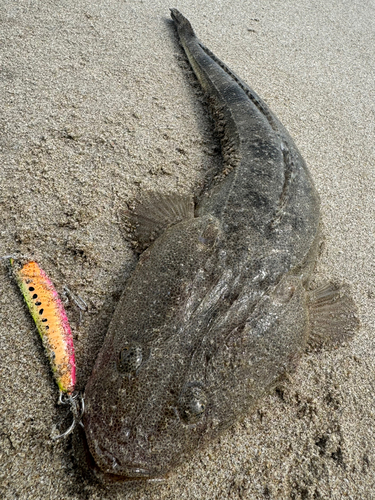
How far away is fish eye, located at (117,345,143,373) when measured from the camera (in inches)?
78.5

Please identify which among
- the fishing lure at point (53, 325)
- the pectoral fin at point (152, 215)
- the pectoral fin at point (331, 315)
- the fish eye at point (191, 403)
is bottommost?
the fishing lure at point (53, 325)

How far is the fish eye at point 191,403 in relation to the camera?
1.92m

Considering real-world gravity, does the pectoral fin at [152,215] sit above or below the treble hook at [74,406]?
above

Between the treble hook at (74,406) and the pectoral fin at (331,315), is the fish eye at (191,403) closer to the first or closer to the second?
the treble hook at (74,406)

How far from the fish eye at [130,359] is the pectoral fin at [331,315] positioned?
4.41 feet

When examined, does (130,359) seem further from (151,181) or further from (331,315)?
(151,181)

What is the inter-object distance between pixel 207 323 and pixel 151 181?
1.73 meters

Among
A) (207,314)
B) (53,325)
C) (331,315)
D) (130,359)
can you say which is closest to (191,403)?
(130,359)

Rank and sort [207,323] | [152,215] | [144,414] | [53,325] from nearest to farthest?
[144,414], [207,323], [53,325], [152,215]

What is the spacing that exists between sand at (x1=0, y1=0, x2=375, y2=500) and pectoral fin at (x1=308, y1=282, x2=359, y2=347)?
0.09m

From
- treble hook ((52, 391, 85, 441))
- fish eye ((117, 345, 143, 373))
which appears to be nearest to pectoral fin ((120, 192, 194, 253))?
fish eye ((117, 345, 143, 373))

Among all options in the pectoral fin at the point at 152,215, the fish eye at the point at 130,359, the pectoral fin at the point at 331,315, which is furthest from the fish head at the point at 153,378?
the pectoral fin at the point at 331,315

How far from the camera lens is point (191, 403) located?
194cm

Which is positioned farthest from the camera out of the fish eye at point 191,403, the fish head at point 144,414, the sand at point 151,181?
the sand at point 151,181
